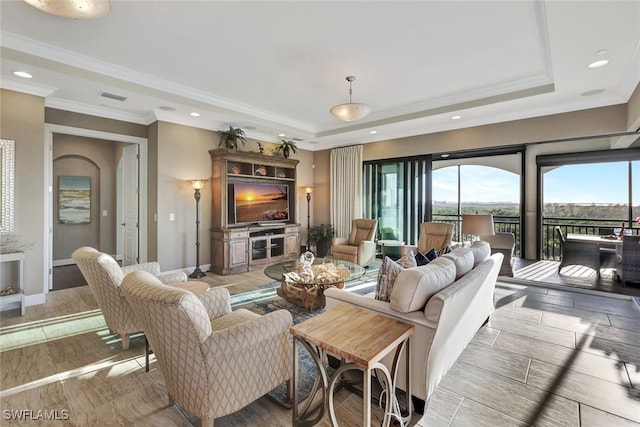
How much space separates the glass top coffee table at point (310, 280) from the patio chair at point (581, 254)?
4.05m

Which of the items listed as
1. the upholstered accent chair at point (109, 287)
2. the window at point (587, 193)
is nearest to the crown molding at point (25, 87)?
the upholstered accent chair at point (109, 287)

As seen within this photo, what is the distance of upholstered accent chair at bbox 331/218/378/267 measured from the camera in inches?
211

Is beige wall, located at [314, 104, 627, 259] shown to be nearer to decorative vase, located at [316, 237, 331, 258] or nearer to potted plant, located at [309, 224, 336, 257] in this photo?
potted plant, located at [309, 224, 336, 257]

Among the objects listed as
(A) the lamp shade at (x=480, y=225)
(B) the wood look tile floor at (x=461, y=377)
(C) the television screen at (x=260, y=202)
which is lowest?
(B) the wood look tile floor at (x=461, y=377)

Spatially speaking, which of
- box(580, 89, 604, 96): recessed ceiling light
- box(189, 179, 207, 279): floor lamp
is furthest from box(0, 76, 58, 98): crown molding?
box(580, 89, 604, 96): recessed ceiling light

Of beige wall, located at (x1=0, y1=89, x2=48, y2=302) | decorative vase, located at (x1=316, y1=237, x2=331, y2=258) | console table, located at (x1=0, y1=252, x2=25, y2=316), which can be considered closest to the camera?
console table, located at (x1=0, y1=252, x2=25, y2=316)

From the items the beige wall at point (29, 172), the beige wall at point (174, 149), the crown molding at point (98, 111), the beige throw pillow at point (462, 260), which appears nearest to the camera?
the beige throw pillow at point (462, 260)

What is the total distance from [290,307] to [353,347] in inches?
87.2

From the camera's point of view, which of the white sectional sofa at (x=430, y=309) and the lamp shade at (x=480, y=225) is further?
the lamp shade at (x=480, y=225)

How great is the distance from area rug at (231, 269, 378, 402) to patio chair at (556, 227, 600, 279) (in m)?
3.38

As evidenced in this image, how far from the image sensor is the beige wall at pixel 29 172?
3484 mm

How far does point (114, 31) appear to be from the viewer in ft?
9.02

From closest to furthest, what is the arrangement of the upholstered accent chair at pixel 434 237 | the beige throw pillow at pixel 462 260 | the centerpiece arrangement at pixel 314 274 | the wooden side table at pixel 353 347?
1. the wooden side table at pixel 353 347
2. the beige throw pillow at pixel 462 260
3. the centerpiece arrangement at pixel 314 274
4. the upholstered accent chair at pixel 434 237

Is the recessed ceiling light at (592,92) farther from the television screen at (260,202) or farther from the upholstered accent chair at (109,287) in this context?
the upholstered accent chair at (109,287)
